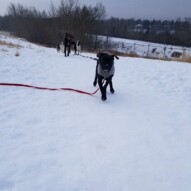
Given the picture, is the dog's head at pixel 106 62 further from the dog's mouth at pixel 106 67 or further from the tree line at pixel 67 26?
the tree line at pixel 67 26

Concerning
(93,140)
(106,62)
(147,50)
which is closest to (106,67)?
(106,62)

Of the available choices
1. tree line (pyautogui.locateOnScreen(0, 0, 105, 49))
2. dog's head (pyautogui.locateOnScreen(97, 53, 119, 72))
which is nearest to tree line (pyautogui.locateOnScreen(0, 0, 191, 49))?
tree line (pyautogui.locateOnScreen(0, 0, 105, 49))

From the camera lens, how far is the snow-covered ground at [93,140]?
242 centimetres

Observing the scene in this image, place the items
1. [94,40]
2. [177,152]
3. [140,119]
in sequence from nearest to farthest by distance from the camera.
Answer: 1. [177,152]
2. [140,119]
3. [94,40]

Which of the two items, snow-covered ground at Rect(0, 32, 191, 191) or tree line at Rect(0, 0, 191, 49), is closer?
snow-covered ground at Rect(0, 32, 191, 191)

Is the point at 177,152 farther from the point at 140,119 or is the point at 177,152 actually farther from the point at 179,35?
the point at 179,35

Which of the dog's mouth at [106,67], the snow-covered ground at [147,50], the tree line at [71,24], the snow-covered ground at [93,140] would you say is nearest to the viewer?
the snow-covered ground at [93,140]

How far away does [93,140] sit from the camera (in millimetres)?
3150

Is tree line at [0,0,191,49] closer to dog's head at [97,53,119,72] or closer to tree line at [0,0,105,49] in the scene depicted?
tree line at [0,0,105,49]

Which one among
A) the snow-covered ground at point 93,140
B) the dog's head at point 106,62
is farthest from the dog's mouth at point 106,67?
the snow-covered ground at point 93,140

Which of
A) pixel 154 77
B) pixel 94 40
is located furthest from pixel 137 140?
pixel 94 40

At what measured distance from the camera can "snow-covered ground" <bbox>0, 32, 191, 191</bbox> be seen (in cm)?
242

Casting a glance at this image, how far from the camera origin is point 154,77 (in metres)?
7.27

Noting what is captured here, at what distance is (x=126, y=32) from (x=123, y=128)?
247 feet
